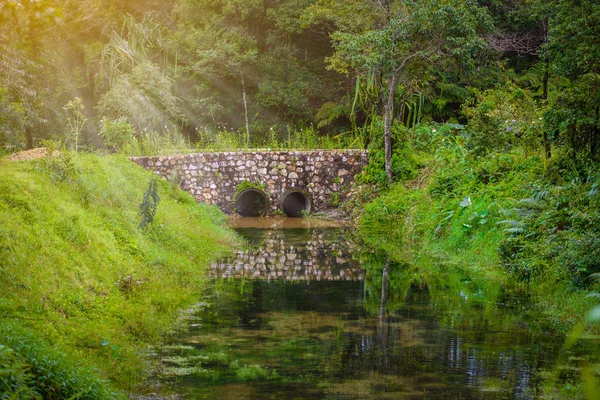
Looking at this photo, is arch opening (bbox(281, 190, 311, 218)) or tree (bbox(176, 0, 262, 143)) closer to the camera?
arch opening (bbox(281, 190, 311, 218))

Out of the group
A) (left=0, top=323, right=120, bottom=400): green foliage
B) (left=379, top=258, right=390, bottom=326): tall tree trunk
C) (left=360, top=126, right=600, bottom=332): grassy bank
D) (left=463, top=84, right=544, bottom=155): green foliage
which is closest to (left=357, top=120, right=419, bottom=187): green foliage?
(left=360, top=126, right=600, bottom=332): grassy bank

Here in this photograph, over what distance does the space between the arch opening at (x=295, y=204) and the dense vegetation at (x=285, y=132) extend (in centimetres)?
225

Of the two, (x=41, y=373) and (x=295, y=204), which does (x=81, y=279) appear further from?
(x=295, y=204)

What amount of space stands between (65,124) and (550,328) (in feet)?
84.3

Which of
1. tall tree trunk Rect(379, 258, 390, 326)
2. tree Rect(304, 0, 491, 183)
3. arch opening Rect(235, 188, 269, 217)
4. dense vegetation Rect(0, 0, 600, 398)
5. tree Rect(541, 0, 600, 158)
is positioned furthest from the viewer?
arch opening Rect(235, 188, 269, 217)

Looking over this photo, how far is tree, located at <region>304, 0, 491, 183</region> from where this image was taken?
19969 millimetres

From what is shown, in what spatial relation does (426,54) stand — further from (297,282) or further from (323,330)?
(323,330)

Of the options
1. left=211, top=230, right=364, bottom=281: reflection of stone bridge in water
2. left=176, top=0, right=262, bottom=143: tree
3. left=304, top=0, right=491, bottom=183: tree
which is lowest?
left=211, top=230, right=364, bottom=281: reflection of stone bridge in water

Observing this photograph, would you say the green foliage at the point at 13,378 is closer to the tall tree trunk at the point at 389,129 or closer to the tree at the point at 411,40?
the tree at the point at 411,40

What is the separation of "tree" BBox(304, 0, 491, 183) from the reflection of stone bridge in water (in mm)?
5727

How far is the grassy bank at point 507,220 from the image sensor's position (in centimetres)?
962

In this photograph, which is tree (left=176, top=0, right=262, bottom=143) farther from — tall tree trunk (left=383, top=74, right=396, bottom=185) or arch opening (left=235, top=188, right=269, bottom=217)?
tall tree trunk (left=383, top=74, right=396, bottom=185)

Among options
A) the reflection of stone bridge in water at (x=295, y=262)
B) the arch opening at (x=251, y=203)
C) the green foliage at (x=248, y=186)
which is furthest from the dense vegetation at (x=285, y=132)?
the arch opening at (x=251, y=203)

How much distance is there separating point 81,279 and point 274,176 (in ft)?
51.4
